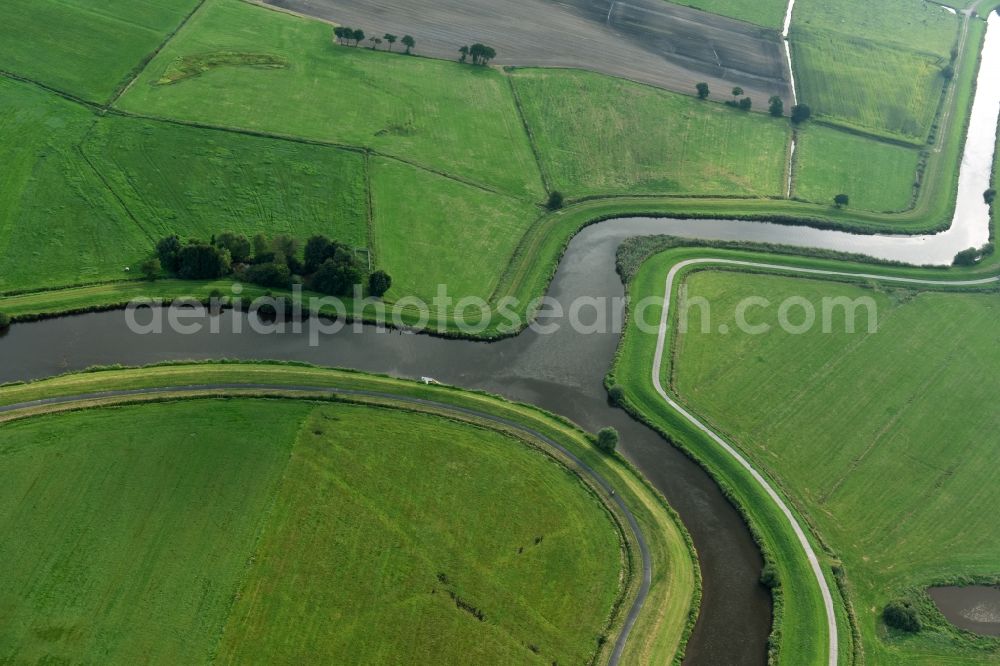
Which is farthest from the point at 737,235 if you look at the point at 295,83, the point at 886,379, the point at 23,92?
the point at 23,92

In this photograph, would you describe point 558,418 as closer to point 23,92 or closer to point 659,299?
point 659,299

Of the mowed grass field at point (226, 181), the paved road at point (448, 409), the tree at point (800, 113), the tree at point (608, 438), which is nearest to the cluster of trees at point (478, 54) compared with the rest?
the mowed grass field at point (226, 181)

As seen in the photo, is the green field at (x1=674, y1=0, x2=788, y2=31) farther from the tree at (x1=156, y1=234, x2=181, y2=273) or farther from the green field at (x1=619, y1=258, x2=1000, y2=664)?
the tree at (x1=156, y1=234, x2=181, y2=273)

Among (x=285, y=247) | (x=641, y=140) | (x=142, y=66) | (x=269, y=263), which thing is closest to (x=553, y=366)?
(x=285, y=247)

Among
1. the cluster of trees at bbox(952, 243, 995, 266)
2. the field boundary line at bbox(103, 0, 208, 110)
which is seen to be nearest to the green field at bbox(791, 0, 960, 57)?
the cluster of trees at bbox(952, 243, 995, 266)

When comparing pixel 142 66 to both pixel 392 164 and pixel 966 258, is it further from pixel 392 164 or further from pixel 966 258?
pixel 966 258

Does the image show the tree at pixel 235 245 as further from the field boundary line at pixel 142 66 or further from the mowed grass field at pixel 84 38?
the mowed grass field at pixel 84 38

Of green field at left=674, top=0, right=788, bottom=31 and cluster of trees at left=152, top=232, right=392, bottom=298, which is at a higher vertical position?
Answer: green field at left=674, top=0, right=788, bottom=31
